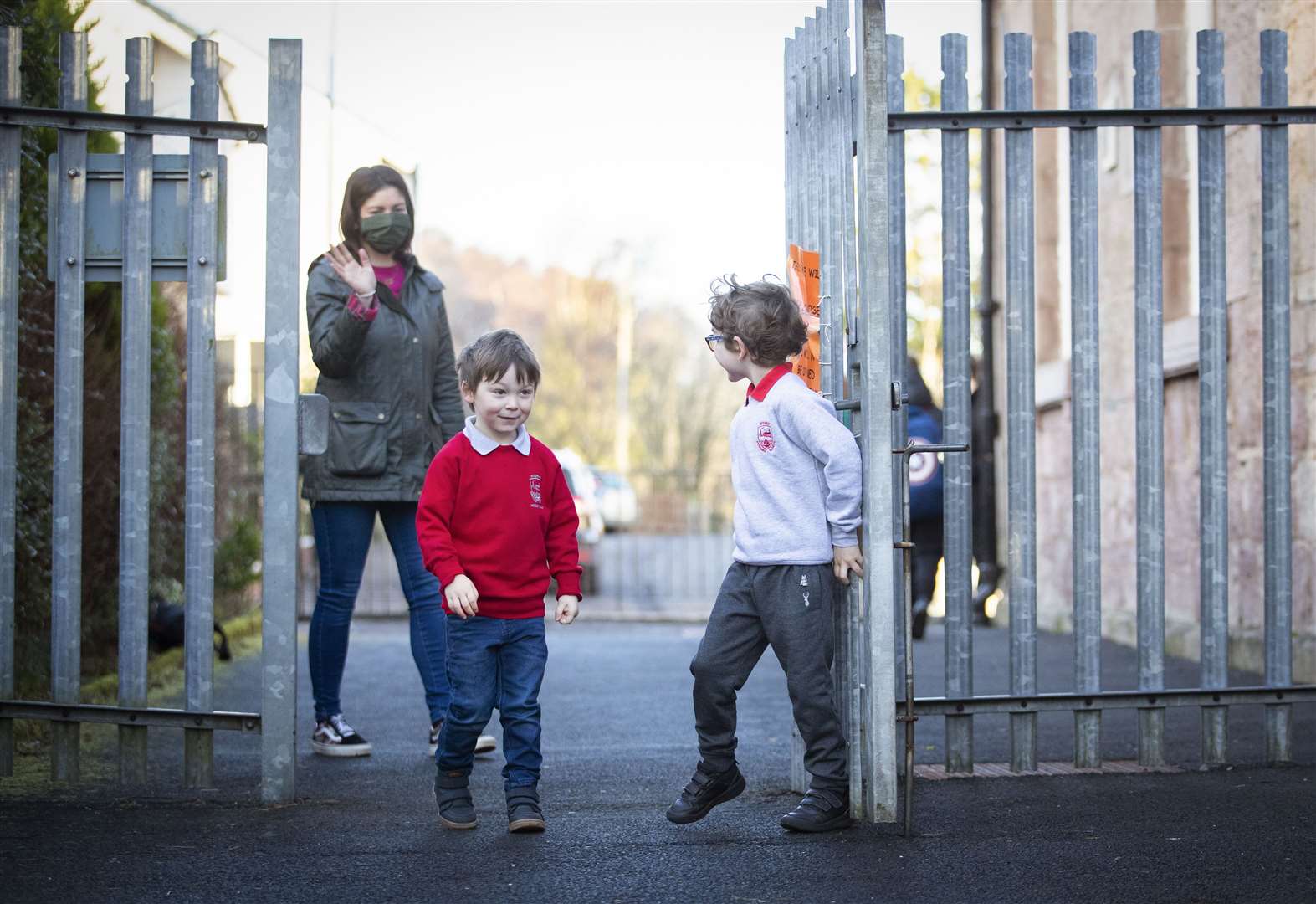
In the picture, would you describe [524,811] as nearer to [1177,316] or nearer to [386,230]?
[386,230]

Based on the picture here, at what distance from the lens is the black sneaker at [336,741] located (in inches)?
223

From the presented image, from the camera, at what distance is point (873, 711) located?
4.32 metres

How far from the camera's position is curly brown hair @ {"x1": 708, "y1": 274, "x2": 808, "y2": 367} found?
14.4 ft

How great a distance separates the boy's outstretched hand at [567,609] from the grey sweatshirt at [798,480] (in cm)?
49

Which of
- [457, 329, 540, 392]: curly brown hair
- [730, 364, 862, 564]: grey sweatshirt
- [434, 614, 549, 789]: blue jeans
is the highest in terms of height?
[457, 329, 540, 392]: curly brown hair

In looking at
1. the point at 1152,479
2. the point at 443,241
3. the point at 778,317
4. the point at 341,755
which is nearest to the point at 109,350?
the point at 341,755

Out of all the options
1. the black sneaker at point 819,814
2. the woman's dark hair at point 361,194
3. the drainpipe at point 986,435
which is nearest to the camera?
the black sneaker at point 819,814

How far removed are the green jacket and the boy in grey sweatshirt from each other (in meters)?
1.60

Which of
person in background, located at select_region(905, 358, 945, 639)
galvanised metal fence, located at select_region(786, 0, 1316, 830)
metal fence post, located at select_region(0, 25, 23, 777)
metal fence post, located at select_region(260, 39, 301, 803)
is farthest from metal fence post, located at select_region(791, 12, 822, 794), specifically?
person in background, located at select_region(905, 358, 945, 639)

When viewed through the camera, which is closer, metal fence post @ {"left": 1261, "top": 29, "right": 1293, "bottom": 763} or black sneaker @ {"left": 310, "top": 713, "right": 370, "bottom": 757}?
metal fence post @ {"left": 1261, "top": 29, "right": 1293, "bottom": 763}

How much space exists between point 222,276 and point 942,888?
109 inches

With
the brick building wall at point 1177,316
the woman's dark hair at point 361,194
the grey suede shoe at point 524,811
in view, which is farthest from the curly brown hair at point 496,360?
the brick building wall at point 1177,316

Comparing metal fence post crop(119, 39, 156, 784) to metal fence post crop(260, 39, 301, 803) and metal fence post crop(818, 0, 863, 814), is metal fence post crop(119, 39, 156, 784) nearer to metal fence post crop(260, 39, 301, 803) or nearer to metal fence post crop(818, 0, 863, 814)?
metal fence post crop(260, 39, 301, 803)

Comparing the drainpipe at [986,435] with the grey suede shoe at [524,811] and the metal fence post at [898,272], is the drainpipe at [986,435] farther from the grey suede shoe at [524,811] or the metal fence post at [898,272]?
the grey suede shoe at [524,811]
